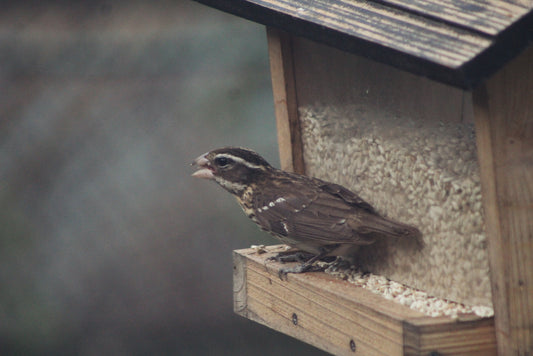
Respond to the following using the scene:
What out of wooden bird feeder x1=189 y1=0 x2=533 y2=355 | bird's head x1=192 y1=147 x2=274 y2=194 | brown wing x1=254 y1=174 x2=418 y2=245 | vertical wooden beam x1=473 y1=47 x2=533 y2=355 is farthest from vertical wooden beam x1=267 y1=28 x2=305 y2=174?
vertical wooden beam x1=473 y1=47 x2=533 y2=355

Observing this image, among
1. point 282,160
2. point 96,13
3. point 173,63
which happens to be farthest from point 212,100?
point 282,160

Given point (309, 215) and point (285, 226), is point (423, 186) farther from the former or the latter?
point (285, 226)

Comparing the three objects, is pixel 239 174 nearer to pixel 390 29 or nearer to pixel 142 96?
pixel 390 29

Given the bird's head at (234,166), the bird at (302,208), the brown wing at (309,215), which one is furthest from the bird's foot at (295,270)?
the bird's head at (234,166)

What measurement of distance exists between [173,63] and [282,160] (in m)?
2.35

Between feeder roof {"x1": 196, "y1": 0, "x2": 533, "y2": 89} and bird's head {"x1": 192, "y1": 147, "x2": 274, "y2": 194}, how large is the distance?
28.6 inches

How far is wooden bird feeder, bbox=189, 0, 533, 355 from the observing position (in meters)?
2.78

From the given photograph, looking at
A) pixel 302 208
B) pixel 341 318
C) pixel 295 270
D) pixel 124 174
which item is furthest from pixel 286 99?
pixel 124 174

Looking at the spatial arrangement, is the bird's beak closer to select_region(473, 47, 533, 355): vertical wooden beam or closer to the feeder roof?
the feeder roof

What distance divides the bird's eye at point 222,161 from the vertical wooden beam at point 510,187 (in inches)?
54.0

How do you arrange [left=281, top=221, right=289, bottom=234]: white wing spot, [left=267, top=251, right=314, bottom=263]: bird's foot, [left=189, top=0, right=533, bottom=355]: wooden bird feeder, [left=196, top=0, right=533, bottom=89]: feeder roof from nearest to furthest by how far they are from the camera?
[left=196, top=0, right=533, bottom=89]: feeder roof
[left=189, top=0, right=533, bottom=355]: wooden bird feeder
[left=281, top=221, right=289, bottom=234]: white wing spot
[left=267, top=251, right=314, bottom=263]: bird's foot

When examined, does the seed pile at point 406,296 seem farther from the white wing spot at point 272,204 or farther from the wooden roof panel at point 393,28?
the wooden roof panel at point 393,28

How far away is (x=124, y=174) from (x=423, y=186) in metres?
3.69

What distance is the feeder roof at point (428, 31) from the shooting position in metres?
2.57
